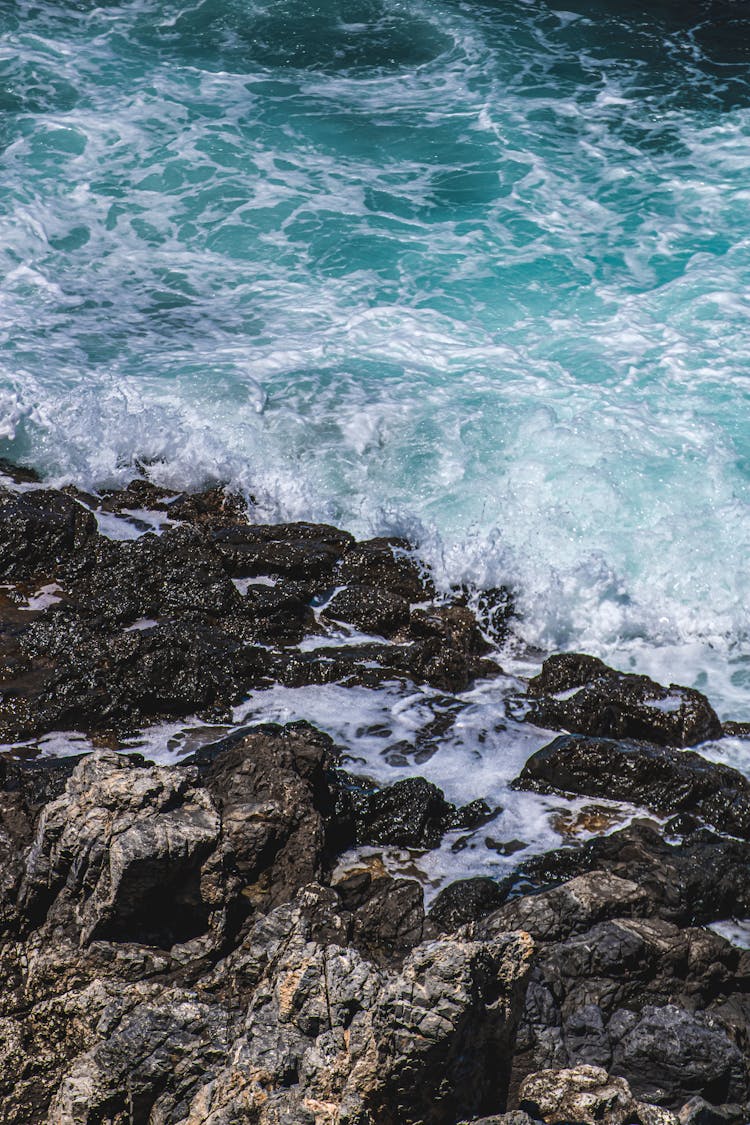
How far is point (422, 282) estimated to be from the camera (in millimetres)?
13641

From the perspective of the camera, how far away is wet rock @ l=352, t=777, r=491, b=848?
21.6ft

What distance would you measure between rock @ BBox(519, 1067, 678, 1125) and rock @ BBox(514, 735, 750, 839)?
9.69 feet

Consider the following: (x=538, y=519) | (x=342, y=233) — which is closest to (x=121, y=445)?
(x=538, y=519)

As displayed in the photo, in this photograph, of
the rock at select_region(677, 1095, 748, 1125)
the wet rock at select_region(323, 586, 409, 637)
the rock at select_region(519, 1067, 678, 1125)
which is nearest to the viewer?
the rock at select_region(519, 1067, 678, 1125)

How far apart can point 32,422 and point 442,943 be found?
8187 millimetres

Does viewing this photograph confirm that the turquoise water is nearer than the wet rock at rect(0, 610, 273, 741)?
No

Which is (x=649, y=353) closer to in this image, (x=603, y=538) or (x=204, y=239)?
(x=603, y=538)

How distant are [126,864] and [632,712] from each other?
391cm

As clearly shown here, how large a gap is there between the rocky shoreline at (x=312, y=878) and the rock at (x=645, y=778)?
2 cm

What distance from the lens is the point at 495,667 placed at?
8430 millimetres

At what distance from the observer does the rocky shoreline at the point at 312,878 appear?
412 cm

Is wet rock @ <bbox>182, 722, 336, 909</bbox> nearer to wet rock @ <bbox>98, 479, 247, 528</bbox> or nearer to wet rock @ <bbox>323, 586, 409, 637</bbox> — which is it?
wet rock @ <bbox>323, 586, 409, 637</bbox>

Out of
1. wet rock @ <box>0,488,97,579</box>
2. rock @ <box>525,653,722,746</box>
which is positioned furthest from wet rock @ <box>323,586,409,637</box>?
wet rock @ <box>0,488,97,579</box>

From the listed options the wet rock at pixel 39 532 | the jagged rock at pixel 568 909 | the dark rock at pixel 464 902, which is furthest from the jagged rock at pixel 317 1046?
the wet rock at pixel 39 532
